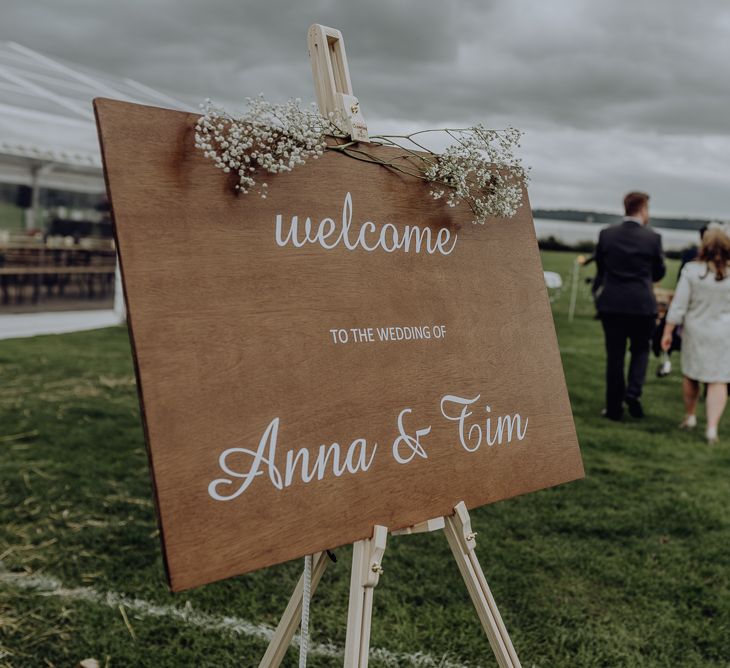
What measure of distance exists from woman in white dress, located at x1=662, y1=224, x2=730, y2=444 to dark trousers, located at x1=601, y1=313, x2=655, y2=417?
390 millimetres

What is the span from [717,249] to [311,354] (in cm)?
463

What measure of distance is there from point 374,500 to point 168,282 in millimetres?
630

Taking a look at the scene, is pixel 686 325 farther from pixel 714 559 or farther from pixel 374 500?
pixel 374 500

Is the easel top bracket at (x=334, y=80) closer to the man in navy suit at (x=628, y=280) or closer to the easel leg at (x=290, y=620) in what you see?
the easel leg at (x=290, y=620)

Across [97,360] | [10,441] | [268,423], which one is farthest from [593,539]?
[97,360]

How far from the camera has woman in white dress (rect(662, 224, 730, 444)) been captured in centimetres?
525

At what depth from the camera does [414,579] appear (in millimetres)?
3096

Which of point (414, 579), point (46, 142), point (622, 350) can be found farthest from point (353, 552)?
point (46, 142)

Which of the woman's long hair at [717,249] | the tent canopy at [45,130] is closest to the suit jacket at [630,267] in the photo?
the woman's long hair at [717,249]

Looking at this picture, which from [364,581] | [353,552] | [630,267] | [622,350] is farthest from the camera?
[622,350]

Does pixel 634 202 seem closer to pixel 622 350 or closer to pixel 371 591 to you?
pixel 622 350

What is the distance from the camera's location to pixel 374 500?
1544 mm

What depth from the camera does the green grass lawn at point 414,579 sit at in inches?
102

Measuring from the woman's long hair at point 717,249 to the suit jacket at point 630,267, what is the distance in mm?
542
